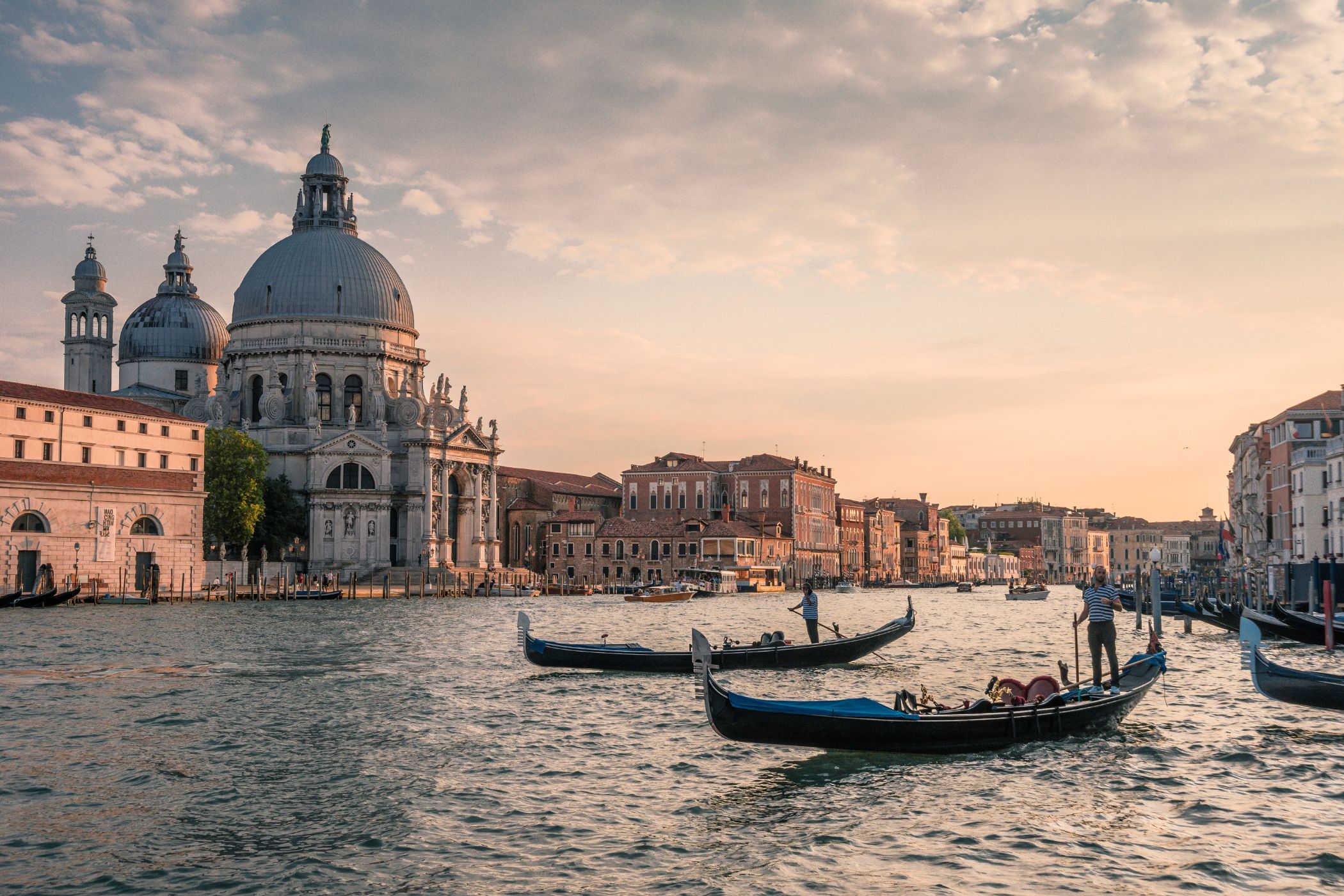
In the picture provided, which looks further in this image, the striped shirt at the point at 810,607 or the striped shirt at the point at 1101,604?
the striped shirt at the point at 810,607

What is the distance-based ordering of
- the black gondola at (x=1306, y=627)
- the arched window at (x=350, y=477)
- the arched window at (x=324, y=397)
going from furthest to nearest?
the arched window at (x=324, y=397) → the arched window at (x=350, y=477) → the black gondola at (x=1306, y=627)

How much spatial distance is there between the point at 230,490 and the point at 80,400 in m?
11.7

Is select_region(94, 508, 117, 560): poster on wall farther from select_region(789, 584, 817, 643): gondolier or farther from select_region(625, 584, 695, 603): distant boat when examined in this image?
select_region(789, 584, 817, 643): gondolier

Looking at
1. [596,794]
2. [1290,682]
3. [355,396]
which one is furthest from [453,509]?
[596,794]

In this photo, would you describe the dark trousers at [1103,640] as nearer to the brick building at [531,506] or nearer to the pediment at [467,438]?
the pediment at [467,438]

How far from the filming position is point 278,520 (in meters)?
66.4

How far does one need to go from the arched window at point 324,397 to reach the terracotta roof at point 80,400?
70.2 feet

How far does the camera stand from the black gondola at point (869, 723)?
13164 millimetres

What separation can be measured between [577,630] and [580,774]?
2317 centimetres

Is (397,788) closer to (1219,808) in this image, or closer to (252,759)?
(252,759)

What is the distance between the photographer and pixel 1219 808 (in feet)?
38.7

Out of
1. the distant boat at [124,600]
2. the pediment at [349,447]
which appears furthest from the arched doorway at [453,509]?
the distant boat at [124,600]

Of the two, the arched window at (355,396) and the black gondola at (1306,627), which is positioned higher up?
the arched window at (355,396)

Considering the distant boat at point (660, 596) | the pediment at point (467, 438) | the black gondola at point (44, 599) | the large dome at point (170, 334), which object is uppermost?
the large dome at point (170, 334)
